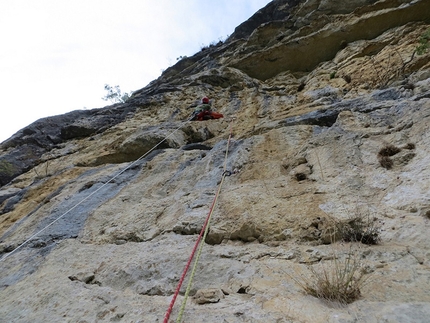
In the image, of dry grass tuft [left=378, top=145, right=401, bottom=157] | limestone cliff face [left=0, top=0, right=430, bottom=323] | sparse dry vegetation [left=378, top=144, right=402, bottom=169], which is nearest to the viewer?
limestone cliff face [left=0, top=0, right=430, bottom=323]

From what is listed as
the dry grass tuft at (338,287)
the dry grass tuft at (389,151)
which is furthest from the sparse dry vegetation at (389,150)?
the dry grass tuft at (338,287)

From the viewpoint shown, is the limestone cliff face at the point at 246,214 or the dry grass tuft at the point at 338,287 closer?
the dry grass tuft at the point at 338,287

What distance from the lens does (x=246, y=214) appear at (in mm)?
3475

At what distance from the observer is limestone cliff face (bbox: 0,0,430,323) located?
2.25m

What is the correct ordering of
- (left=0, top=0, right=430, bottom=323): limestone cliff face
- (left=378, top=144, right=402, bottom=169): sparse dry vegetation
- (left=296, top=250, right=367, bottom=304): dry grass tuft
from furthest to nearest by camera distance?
1. (left=378, top=144, right=402, bottom=169): sparse dry vegetation
2. (left=0, top=0, right=430, bottom=323): limestone cliff face
3. (left=296, top=250, right=367, bottom=304): dry grass tuft

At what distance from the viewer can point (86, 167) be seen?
25.4 ft

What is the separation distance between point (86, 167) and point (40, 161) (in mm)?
3753

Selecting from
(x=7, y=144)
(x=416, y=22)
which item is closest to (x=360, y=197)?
(x=416, y=22)

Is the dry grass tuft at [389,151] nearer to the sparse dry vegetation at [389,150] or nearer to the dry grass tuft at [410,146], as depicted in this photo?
the sparse dry vegetation at [389,150]

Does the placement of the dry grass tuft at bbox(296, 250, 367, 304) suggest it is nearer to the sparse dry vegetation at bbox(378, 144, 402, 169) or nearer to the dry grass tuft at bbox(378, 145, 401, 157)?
the sparse dry vegetation at bbox(378, 144, 402, 169)

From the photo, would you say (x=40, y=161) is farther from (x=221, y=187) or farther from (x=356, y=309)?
(x=356, y=309)

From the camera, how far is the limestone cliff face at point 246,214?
2250mm

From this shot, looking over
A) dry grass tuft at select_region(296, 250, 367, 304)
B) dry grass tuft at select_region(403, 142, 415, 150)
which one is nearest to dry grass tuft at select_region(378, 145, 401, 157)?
dry grass tuft at select_region(403, 142, 415, 150)

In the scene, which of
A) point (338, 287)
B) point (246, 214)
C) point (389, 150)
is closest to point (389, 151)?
point (389, 150)
